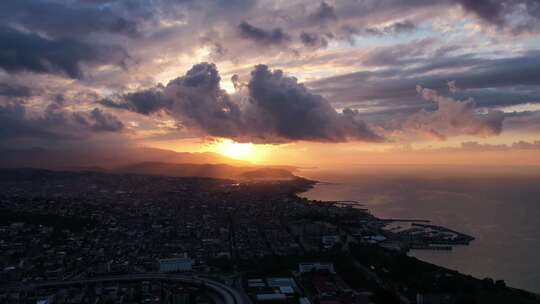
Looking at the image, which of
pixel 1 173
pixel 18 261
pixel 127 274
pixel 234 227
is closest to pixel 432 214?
pixel 234 227

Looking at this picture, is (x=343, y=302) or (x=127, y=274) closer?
(x=343, y=302)

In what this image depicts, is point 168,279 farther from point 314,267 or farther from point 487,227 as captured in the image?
point 487,227

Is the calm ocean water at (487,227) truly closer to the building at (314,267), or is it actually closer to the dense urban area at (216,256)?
the dense urban area at (216,256)

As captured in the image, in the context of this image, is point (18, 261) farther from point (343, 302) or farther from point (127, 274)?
point (343, 302)

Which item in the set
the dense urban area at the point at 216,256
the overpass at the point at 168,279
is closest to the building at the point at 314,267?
the dense urban area at the point at 216,256

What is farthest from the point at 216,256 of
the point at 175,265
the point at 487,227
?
the point at 487,227
